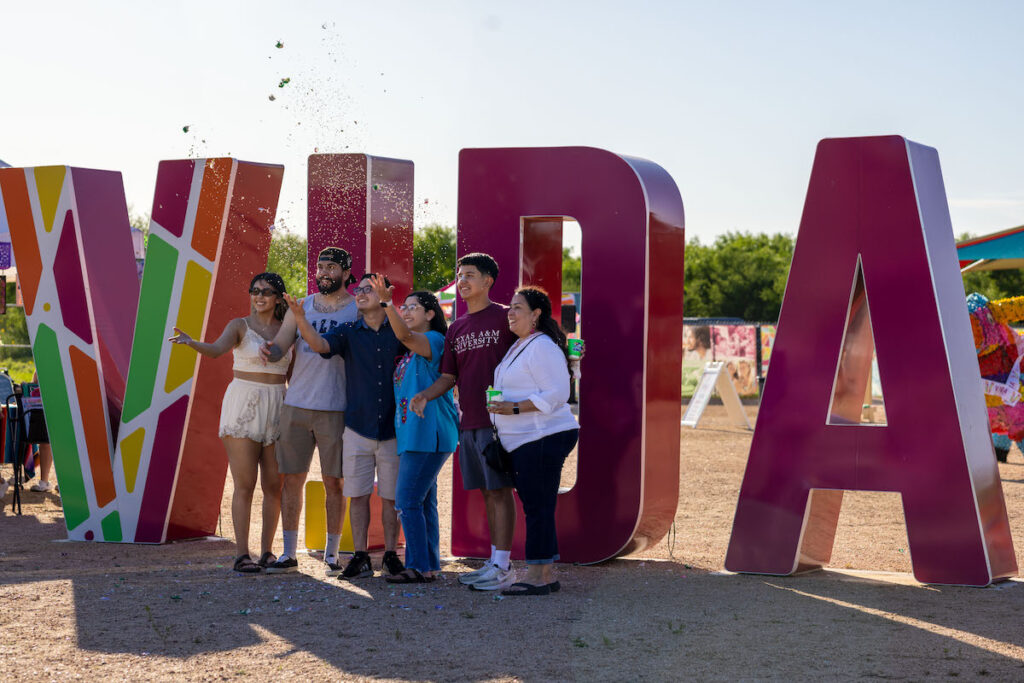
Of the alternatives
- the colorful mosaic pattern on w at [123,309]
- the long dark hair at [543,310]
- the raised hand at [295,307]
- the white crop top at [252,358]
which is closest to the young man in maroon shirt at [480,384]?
the long dark hair at [543,310]

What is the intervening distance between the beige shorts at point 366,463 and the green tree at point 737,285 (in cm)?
4965

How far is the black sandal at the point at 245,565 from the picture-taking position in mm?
6883

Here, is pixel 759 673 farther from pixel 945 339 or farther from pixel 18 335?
pixel 18 335

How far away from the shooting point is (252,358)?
6.89 meters

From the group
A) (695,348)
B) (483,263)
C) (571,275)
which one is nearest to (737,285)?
(571,275)

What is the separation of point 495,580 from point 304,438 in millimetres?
1387

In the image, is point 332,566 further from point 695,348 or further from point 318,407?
point 695,348

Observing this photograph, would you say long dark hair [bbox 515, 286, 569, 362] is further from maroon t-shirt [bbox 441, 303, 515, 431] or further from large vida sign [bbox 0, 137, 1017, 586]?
large vida sign [bbox 0, 137, 1017, 586]

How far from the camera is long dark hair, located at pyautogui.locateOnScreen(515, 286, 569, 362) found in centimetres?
634

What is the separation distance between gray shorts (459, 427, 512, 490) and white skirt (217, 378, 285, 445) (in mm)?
1146

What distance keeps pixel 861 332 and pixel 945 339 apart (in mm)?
646

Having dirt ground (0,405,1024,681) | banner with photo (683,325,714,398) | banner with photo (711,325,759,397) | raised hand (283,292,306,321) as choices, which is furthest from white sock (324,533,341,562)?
banner with photo (711,325,759,397)

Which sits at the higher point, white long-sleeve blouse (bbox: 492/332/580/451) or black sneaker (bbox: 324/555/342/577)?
white long-sleeve blouse (bbox: 492/332/580/451)

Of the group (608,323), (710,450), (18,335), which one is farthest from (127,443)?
(18,335)
